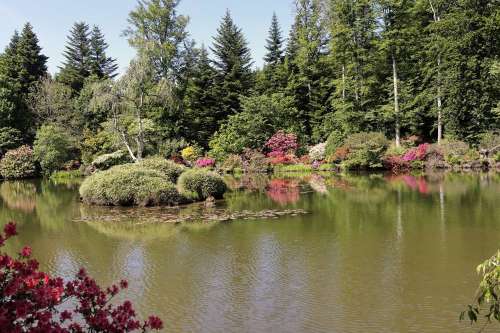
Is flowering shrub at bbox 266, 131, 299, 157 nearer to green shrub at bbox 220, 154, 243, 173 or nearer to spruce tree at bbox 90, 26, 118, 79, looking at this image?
green shrub at bbox 220, 154, 243, 173

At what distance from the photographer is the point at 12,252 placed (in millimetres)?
10773

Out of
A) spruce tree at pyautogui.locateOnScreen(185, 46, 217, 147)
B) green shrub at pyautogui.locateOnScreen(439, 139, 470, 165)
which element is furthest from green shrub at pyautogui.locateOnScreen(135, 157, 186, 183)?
spruce tree at pyautogui.locateOnScreen(185, 46, 217, 147)

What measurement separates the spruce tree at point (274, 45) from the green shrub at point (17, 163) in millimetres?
24435

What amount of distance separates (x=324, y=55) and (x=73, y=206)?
30.2 m

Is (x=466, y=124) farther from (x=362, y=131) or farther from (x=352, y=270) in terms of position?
(x=352, y=270)

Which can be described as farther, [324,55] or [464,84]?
[324,55]

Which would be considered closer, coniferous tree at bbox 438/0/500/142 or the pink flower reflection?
the pink flower reflection

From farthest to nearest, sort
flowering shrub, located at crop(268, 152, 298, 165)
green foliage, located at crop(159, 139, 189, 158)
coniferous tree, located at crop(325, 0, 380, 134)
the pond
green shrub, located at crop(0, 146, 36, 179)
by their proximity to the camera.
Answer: green foliage, located at crop(159, 139, 189, 158)
green shrub, located at crop(0, 146, 36, 179)
flowering shrub, located at crop(268, 152, 298, 165)
coniferous tree, located at crop(325, 0, 380, 134)
the pond

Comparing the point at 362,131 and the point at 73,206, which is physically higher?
the point at 362,131

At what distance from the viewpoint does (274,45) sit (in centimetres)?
4809

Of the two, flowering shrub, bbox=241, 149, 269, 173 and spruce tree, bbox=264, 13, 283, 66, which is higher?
spruce tree, bbox=264, 13, 283, 66

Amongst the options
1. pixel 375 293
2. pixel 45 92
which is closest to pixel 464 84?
pixel 375 293

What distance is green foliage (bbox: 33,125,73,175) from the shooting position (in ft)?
119

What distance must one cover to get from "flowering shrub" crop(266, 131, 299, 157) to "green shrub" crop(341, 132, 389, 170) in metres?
5.13
